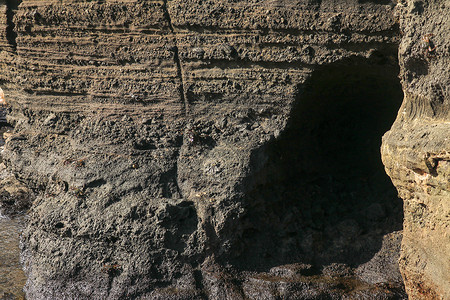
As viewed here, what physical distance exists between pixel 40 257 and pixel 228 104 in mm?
1970

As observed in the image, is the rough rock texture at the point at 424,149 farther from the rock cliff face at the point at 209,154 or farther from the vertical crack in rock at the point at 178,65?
the vertical crack in rock at the point at 178,65

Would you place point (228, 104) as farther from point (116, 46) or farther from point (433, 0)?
point (433, 0)

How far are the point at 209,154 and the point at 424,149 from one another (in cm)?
174

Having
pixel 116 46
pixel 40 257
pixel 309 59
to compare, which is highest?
pixel 116 46

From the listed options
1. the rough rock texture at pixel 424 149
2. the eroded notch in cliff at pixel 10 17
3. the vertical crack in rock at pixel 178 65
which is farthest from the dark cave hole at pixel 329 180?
the eroded notch in cliff at pixel 10 17

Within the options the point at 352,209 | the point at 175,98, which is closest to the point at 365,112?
the point at 352,209

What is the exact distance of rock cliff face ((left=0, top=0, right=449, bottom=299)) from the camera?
4078 mm

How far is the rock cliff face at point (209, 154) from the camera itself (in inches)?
161

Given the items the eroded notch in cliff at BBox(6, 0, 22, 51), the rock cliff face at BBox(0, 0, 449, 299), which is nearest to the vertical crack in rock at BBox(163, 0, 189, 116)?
the rock cliff face at BBox(0, 0, 449, 299)

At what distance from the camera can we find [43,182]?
492cm

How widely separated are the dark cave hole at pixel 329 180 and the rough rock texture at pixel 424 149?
647mm

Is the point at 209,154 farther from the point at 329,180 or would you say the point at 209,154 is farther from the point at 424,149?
the point at 424,149

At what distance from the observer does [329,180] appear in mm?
4949

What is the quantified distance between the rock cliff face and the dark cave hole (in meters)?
0.01
